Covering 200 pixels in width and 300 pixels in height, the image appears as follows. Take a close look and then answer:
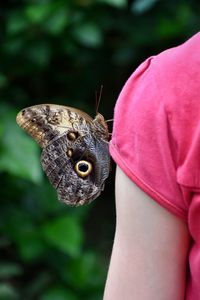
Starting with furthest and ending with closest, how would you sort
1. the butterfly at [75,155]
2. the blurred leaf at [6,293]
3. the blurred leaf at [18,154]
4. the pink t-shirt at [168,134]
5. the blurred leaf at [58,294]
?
the blurred leaf at [58,294] < the blurred leaf at [6,293] < the blurred leaf at [18,154] < the butterfly at [75,155] < the pink t-shirt at [168,134]

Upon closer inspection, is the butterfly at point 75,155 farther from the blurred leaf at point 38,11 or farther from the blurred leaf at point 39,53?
the blurred leaf at point 39,53

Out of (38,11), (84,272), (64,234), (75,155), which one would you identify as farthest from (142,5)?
(75,155)

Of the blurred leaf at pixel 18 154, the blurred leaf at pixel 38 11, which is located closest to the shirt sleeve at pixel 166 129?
the blurred leaf at pixel 18 154

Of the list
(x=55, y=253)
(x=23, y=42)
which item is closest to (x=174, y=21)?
(x=23, y=42)

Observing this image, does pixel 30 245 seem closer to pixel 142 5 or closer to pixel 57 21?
pixel 57 21

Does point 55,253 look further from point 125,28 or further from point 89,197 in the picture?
point 89,197

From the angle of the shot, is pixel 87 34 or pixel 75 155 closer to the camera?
pixel 75 155

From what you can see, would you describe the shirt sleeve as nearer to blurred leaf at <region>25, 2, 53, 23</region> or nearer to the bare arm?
the bare arm
